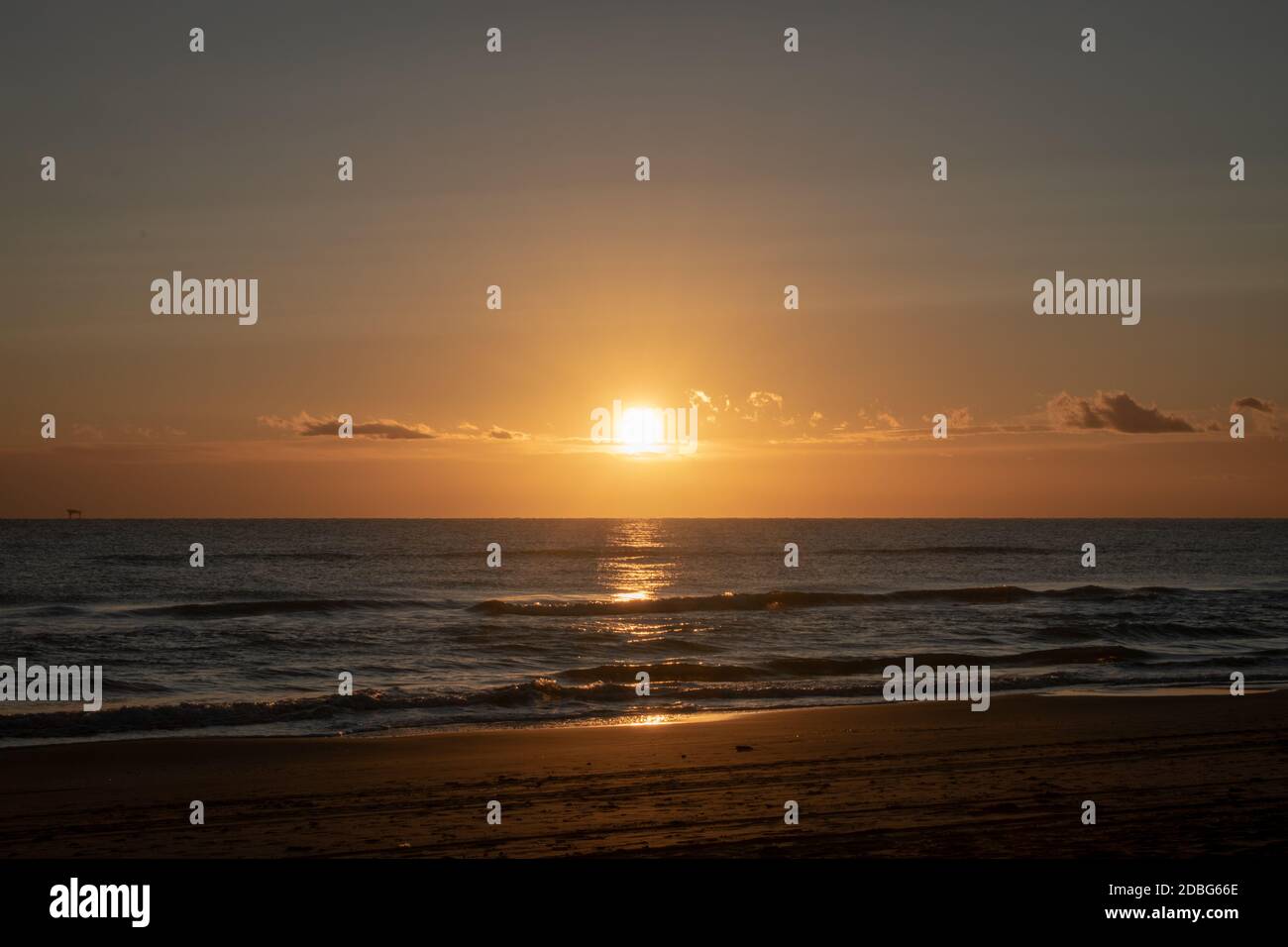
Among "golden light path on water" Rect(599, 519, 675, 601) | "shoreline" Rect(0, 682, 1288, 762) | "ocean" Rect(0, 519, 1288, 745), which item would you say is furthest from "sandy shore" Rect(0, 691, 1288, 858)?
"golden light path on water" Rect(599, 519, 675, 601)

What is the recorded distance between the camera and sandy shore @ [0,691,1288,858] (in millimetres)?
9773

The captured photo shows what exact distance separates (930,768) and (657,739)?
4.57 m

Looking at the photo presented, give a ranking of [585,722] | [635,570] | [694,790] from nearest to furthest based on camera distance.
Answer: [694,790] → [585,722] → [635,570]

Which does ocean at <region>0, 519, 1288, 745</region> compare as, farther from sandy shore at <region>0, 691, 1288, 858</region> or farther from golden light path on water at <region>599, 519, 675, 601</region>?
sandy shore at <region>0, 691, 1288, 858</region>

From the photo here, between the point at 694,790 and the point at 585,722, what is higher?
the point at 694,790

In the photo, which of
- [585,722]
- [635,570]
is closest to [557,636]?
[585,722]

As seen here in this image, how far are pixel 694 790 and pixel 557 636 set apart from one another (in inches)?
832

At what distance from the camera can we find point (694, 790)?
12.1 m

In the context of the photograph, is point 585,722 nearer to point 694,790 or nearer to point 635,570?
point 694,790

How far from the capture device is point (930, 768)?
518 inches

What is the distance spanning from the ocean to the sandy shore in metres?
3.50
